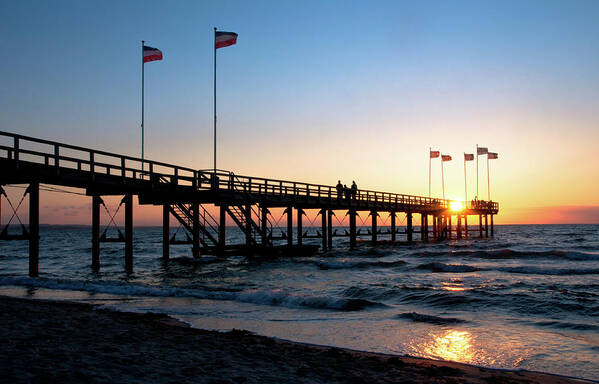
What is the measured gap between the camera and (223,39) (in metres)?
29.8

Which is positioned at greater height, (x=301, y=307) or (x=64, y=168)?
(x=64, y=168)

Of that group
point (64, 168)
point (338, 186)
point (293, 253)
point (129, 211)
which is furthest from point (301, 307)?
point (338, 186)

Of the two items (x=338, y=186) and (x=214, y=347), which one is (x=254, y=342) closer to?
(x=214, y=347)

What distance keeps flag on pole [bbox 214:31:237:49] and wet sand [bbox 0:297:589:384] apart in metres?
23.3

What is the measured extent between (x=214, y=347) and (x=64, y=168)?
12795 mm

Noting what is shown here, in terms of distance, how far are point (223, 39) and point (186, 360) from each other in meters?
25.9

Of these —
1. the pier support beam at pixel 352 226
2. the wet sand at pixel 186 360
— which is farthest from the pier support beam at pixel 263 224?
the wet sand at pixel 186 360

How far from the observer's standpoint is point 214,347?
25.9 feet

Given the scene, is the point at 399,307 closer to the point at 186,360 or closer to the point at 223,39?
the point at 186,360

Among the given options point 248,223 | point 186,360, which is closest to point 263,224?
point 248,223

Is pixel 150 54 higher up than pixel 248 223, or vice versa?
pixel 150 54

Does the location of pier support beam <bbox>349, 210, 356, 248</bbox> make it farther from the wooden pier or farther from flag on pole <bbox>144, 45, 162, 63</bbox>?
flag on pole <bbox>144, 45, 162, 63</bbox>

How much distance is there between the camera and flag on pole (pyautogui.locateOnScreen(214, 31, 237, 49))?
29719mm

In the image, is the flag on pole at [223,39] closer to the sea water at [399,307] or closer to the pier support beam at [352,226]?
the sea water at [399,307]
